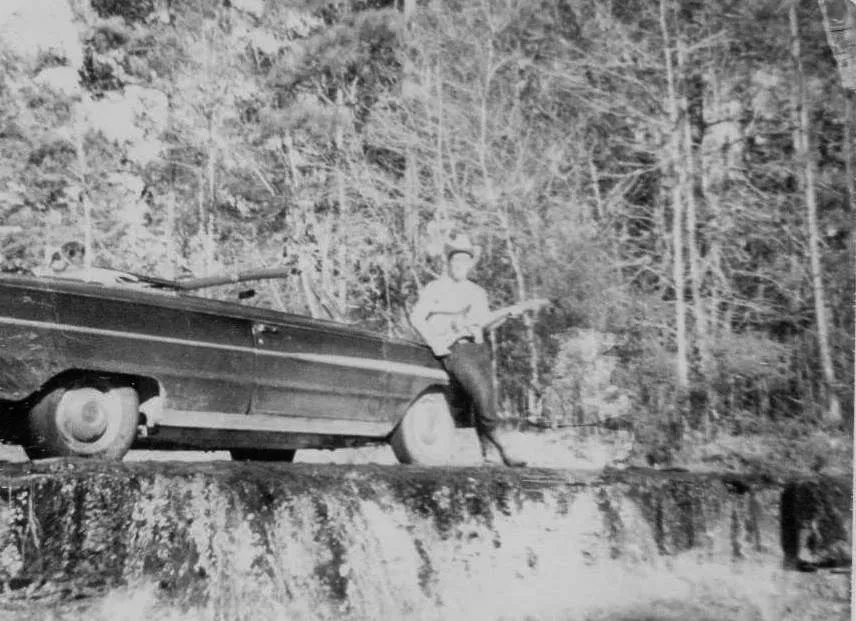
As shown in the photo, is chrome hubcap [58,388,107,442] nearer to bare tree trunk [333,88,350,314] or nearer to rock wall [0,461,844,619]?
rock wall [0,461,844,619]

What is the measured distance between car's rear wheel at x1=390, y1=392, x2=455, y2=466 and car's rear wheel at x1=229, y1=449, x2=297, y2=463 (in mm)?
518

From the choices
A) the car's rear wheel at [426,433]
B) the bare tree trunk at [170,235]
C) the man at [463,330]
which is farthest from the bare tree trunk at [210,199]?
the car's rear wheel at [426,433]

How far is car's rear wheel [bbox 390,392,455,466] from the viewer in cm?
341

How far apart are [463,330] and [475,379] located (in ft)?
0.89

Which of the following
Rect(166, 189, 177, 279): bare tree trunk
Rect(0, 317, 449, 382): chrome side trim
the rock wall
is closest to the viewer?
the rock wall

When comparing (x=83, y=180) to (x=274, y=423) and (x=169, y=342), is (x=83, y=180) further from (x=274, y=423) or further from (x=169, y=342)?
(x=274, y=423)

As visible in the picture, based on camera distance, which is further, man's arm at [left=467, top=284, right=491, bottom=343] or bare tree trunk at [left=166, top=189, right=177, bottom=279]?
man's arm at [left=467, top=284, right=491, bottom=343]

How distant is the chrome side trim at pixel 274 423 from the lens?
2.61 metres

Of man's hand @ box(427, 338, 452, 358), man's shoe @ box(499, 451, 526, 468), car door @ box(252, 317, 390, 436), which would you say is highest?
man's hand @ box(427, 338, 452, 358)

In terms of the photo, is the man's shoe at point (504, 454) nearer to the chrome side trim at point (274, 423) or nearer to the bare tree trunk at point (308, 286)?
the chrome side trim at point (274, 423)

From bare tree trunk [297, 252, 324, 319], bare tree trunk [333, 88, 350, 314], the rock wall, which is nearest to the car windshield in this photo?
the rock wall

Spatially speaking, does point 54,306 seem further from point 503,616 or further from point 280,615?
point 503,616

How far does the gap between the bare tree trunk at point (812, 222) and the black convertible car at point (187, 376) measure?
154 cm

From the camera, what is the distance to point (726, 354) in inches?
162
